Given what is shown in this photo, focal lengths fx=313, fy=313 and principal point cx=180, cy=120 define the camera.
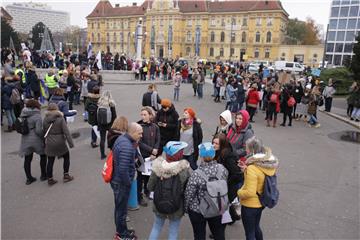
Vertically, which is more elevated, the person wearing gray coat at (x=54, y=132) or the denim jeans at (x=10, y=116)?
the person wearing gray coat at (x=54, y=132)

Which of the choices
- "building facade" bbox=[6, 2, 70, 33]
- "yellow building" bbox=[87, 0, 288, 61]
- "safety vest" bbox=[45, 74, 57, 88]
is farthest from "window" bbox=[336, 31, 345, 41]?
"building facade" bbox=[6, 2, 70, 33]

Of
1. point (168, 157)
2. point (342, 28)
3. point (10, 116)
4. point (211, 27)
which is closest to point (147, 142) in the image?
point (168, 157)

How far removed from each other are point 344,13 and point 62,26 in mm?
140452

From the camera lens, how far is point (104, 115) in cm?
760

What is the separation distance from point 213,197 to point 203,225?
0.49 metres

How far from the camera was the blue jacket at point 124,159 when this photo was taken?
13.6 feet

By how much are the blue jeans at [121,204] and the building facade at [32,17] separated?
133m

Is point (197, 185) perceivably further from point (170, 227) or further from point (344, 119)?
point (344, 119)

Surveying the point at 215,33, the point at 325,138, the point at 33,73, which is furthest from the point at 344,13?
the point at 33,73

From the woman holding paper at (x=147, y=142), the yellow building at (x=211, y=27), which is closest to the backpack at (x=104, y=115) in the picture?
the woman holding paper at (x=147, y=142)

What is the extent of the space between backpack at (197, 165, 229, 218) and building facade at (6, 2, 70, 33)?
134389mm

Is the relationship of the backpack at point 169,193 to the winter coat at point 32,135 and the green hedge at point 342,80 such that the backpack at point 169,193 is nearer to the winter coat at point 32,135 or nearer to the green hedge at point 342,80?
the winter coat at point 32,135

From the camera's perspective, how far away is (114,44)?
4402 inches

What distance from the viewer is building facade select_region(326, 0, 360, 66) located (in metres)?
52.8
